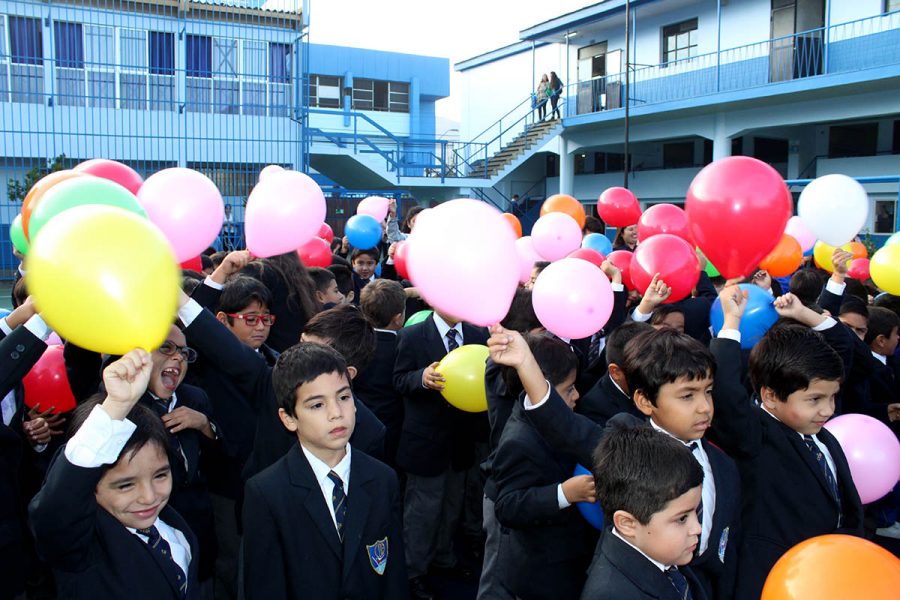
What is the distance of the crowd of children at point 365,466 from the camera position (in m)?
1.72

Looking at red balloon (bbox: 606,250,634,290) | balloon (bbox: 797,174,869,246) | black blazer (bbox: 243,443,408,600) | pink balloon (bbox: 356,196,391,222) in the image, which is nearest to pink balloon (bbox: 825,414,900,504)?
balloon (bbox: 797,174,869,246)

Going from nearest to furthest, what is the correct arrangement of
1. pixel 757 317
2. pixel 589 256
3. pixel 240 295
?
1. pixel 240 295
2. pixel 757 317
3. pixel 589 256

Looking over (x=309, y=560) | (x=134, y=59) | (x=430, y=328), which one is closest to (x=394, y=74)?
(x=134, y=59)

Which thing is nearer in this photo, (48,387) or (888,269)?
(48,387)

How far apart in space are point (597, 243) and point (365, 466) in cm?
409

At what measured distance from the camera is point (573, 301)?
3.22 meters

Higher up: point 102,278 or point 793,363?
point 102,278

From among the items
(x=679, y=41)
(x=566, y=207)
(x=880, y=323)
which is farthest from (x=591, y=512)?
(x=679, y=41)

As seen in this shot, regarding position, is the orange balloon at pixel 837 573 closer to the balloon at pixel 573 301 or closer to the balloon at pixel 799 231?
the balloon at pixel 573 301

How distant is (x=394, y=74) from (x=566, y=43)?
7246 millimetres

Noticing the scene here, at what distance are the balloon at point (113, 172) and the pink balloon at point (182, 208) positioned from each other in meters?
0.10

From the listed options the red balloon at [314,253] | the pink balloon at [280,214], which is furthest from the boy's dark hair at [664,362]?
the red balloon at [314,253]

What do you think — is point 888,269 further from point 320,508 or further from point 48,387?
point 48,387

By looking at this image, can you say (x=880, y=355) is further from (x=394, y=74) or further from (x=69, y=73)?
(x=394, y=74)
